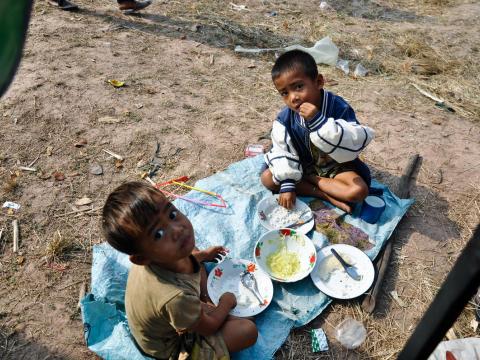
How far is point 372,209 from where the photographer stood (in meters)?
3.46

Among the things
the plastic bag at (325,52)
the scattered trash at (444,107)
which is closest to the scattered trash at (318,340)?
the scattered trash at (444,107)

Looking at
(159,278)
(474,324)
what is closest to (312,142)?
(474,324)

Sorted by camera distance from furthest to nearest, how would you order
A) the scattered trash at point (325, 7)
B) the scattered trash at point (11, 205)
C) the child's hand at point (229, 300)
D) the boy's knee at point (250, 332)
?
the scattered trash at point (325, 7) < the scattered trash at point (11, 205) < the child's hand at point (229, 300) < the boy's knee at point (250, 332)

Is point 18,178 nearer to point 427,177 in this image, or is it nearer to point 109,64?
point 109,64

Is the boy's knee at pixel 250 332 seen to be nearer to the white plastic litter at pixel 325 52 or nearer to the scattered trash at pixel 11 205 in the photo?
the scattered trash at pixel 11 205

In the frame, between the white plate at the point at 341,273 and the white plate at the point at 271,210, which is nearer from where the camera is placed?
the white plate at the point at 341,273

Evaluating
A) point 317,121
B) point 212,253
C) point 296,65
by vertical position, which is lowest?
point 212,253

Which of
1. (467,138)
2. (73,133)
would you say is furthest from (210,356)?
(467,138)

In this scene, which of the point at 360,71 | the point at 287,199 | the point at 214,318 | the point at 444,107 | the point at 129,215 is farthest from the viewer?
the point at 360,71

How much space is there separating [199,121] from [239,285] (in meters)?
2.30

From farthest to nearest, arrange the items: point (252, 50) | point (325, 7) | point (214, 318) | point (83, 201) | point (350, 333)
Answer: point (325, 7) → point (252, 50) → point (83, 201) → point (350, 333) → point (214, 318)

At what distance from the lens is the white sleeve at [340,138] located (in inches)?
129

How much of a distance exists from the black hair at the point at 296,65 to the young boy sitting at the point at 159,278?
161cm

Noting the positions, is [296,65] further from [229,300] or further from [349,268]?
[229,300]
